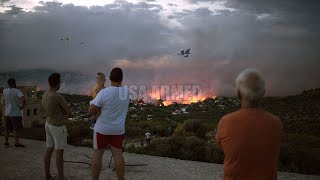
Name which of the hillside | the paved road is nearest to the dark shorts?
the paved road

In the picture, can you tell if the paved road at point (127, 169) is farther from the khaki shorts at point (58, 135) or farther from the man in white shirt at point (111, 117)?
the man in white shirt at point (111, 117)

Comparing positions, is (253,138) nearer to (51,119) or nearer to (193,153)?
(51,119)

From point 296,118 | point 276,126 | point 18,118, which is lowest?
point 296,118

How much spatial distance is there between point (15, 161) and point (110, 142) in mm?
4289

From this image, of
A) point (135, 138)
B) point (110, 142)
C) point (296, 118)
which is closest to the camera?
point (110, 142)

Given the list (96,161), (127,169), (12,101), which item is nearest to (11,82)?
(12,101)

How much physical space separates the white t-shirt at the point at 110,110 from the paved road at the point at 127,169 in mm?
2161

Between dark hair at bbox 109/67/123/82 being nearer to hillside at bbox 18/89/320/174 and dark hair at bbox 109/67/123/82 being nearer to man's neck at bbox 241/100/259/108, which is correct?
man's neck at bbox 241/100/259/108

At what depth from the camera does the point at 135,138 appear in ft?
74.6

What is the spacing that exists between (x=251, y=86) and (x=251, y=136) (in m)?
0.38

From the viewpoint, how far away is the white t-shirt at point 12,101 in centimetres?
1001

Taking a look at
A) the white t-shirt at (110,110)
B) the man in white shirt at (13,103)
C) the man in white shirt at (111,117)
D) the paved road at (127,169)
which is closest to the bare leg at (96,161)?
the man in white shirt at (111,117)

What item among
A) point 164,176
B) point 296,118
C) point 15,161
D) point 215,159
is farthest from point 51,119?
point 296,118

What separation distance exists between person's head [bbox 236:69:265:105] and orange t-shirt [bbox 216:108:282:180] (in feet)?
0.29
